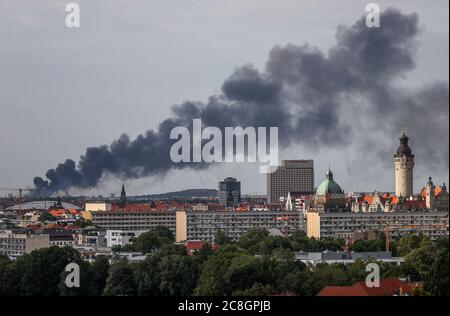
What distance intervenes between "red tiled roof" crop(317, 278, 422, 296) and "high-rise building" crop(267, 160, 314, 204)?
299 ft

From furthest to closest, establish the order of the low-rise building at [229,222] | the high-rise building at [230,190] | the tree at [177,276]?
1. the high-rise building at [230,190]
2. the low-rise building at [229,222]
3. the tree at [177,276]

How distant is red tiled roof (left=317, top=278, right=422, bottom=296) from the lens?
164 ft

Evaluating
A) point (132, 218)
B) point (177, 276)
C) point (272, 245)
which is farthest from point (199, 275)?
point (132, 218)

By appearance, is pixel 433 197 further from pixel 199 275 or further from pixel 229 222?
pixel 199 275

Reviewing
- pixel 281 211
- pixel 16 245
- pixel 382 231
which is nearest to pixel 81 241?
pixel 16 245

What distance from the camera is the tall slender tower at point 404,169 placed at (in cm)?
12619

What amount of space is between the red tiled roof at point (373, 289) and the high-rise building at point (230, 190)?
315ft

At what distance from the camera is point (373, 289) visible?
5253cm

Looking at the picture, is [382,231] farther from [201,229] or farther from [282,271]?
[282,271]

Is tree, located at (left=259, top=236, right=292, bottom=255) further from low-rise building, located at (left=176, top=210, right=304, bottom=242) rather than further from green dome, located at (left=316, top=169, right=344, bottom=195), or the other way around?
green dome, located at (left=316, top=169, right=344, bottom=195)

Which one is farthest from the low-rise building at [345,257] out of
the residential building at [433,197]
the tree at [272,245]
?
the residential building at [433,197]

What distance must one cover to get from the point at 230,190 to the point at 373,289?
334 ft

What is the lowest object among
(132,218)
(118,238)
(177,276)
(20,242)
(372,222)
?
(177,276)

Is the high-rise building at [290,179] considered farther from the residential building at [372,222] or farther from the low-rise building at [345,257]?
the low-rise building at [345,257]
